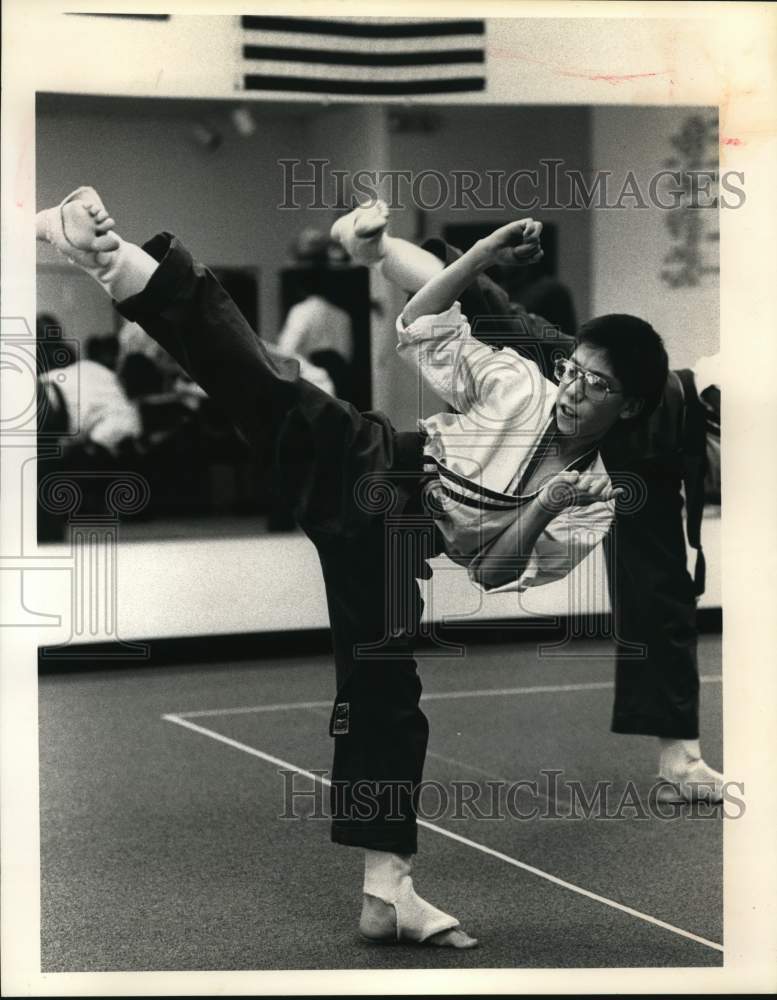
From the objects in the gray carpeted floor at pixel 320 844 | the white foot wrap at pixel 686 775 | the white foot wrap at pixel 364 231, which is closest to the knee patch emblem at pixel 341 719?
the gray carpeted floor at pixel 320 844

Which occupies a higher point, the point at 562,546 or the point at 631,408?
the point at 631,408

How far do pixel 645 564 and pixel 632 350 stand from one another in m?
0.69

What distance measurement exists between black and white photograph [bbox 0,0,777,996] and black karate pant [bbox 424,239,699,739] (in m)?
0.01

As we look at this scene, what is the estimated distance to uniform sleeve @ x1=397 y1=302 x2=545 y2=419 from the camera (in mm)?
2922

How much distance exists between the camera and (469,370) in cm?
293

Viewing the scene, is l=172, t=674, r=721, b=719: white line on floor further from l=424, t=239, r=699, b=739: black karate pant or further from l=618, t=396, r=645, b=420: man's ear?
l=618, t=396, r=645, b=420: man's ear

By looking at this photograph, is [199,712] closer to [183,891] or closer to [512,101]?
[183,891]

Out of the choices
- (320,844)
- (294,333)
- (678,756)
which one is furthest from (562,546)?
(294,333)

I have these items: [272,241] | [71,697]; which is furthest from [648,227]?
[71,697]

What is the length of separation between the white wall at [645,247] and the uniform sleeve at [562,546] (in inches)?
13.9

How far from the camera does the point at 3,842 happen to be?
268 cm

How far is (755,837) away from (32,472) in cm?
140

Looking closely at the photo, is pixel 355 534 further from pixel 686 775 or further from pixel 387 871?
pixel 686 775

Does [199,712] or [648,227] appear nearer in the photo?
[648,227]
